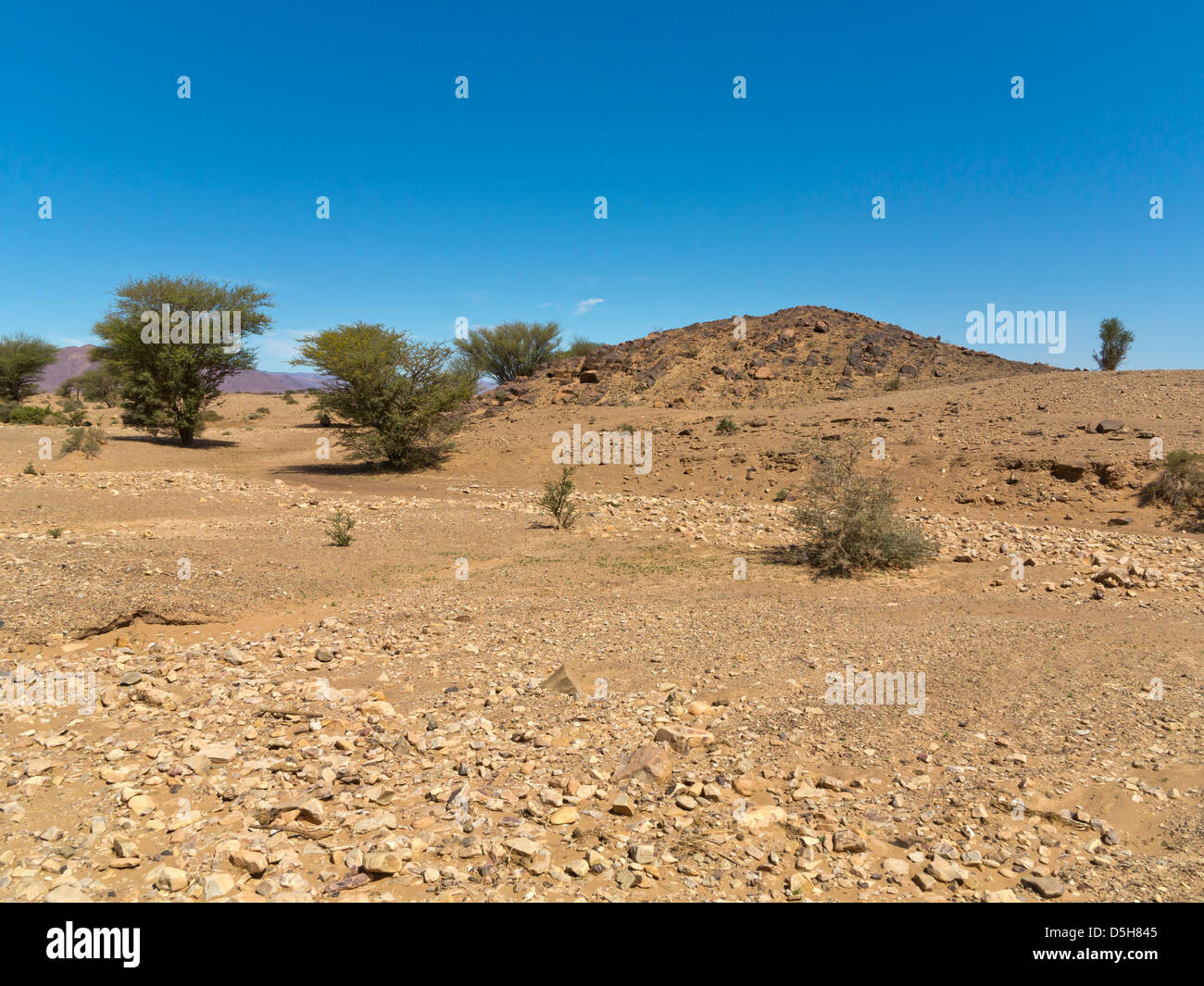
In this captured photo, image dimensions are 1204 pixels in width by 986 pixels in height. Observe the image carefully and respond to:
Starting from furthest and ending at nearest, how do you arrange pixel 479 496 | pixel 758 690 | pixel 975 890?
pixel 479 496 → pixel 758 690 → pixel 975 890

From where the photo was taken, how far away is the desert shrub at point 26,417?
2745 cm

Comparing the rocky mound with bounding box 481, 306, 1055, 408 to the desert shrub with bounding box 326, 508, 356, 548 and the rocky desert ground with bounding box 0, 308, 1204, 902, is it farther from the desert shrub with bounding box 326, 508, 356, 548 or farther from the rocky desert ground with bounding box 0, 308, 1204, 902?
the desert shrub with bounding box 326, 508, 356, 548

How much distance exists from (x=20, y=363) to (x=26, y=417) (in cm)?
1180

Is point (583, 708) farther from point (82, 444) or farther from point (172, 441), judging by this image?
point (172, 441)

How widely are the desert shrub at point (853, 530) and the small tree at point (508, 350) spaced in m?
36.7

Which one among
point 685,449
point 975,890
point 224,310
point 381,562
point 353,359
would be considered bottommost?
point 975,890

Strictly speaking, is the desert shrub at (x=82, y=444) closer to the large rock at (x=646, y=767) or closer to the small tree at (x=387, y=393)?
the small tree at (x=387, y=393)

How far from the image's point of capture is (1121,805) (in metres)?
3.57

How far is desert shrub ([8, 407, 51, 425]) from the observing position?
27453 millimetres

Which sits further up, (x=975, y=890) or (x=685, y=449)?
(x=685, y=449)

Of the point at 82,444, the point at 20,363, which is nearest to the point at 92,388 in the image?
the point at 20,363

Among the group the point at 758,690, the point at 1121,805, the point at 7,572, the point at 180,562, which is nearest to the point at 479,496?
the point at 180,562
